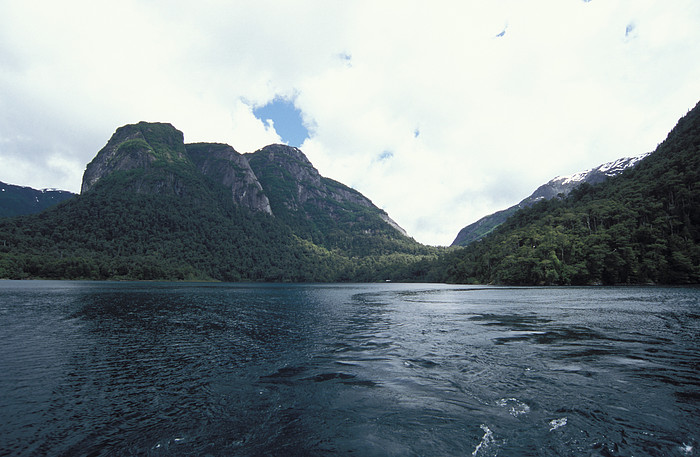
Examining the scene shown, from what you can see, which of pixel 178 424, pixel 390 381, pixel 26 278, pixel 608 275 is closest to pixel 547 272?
pixel 608 275

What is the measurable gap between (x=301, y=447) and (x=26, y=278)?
778ft

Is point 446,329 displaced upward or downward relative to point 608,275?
downward

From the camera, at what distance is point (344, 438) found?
1092cm

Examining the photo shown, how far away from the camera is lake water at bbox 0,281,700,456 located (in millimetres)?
10453

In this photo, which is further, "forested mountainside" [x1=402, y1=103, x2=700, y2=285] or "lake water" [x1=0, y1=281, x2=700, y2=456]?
"forested mountainside" [x1=402, y1=103, x2=700, y2=285]

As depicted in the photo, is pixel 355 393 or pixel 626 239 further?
pixel 626 239

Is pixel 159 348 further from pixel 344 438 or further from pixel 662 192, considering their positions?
pixel 662 192

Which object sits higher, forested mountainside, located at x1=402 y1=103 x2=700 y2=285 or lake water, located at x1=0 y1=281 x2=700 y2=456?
forested mountainside, located at x1=402 y1=103 x2=700 y2=285

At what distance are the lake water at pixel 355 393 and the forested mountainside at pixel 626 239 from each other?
374 ft

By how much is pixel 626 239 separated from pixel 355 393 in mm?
151011

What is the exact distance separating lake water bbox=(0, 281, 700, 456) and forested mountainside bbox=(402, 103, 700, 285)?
11408 cm

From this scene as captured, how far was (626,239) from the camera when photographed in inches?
4850

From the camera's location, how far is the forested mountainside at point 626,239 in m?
114

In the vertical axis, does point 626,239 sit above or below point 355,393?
above
